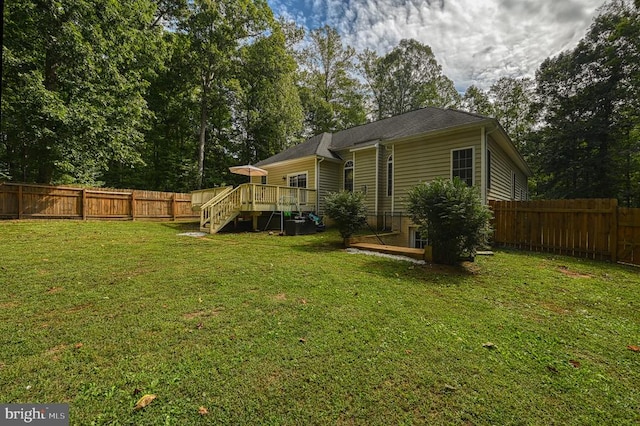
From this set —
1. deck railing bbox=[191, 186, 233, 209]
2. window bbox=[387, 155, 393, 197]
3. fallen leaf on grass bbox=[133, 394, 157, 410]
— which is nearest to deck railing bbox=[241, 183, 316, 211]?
deck railing bbox=[191, 186, 233, 209]

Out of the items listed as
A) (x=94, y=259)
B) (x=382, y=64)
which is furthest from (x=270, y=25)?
(x=94, y=259)

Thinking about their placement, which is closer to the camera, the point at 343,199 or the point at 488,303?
the point at 488,303

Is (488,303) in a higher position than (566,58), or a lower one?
lower

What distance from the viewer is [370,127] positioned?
1452cm

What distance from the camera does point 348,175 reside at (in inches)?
532

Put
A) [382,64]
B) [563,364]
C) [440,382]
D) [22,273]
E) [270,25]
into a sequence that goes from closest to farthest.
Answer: [440,382], [563,364], [22,273], [270,25], [382,64]

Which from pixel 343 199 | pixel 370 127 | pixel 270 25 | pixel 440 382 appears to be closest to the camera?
pixel 440 382

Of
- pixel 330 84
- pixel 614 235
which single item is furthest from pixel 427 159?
pixel 330 84

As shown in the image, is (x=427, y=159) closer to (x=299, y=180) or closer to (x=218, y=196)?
(x=299, y=180)

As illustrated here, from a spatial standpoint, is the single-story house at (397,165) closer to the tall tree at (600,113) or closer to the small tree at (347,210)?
the small tree at (347,210)

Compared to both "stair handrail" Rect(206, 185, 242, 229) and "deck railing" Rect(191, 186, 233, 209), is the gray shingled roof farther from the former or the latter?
"stair handrail" Rect(206, 185, 242, 229)

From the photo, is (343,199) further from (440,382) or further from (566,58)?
(566,58)

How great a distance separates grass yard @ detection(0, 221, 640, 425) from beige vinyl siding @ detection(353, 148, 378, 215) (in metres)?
6.75

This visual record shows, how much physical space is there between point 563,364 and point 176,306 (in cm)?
426
